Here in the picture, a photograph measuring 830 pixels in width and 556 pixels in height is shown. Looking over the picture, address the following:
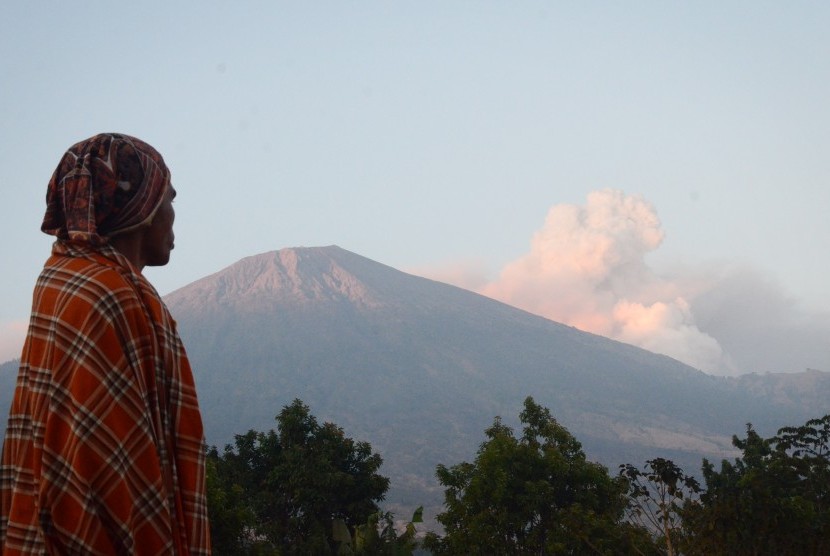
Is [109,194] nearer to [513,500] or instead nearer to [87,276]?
[87,276]

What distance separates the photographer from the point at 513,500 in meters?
22.5

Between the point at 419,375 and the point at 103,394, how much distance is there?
15644 centimetres

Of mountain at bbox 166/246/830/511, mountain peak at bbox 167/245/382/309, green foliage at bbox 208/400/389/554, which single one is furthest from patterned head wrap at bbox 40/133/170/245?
mountain peak at bbox 167/245/382/309

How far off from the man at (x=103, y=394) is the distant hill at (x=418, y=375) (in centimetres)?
10922

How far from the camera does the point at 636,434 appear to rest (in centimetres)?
13988

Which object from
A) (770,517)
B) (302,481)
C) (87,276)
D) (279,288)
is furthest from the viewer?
(279,288)

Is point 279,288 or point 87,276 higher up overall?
point 279,288

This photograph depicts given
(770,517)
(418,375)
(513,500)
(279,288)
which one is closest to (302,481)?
(513,500)

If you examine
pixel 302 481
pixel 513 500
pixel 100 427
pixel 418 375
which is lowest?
pixel 302 481

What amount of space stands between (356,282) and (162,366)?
190 m

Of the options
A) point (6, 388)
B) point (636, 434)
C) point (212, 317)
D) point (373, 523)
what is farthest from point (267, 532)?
point (212, 317)

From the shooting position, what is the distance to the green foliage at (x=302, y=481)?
24875mm

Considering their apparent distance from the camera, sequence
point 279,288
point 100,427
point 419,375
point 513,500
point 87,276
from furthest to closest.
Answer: point 279,288
point 419,375
point 513,500
point 87,276
point 100,427

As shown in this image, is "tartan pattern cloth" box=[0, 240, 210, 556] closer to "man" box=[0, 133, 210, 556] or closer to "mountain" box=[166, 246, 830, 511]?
"man" box=[0, 133, 210, 556]
